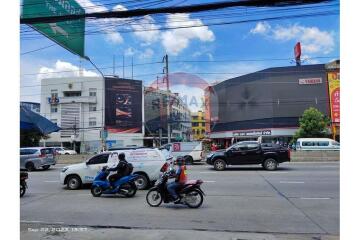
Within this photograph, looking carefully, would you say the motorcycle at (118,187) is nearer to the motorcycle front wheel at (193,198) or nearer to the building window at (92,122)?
the motorcycle front wheel at (193,198)

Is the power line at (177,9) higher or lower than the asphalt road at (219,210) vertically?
higher

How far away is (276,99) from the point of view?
5775 centimetres

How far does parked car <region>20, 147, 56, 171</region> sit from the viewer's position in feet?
78.2

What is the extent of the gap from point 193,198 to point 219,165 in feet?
35.3

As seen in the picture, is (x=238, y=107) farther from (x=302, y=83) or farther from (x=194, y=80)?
(x=194, y=80)

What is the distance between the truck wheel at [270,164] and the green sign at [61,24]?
46.4 feet

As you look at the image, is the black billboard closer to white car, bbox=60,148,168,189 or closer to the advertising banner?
the advertising banner

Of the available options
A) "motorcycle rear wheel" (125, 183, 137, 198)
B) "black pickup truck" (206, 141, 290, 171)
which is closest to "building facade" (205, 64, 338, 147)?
"black pickup truck" (206, 141, 290, 171)

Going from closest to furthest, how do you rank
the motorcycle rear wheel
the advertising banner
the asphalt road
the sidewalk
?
1. the sidewalk
2. the asphalt road
3. the motorcycle rear wheel
4. the advertising banner

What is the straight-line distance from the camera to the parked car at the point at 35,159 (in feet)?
78.2

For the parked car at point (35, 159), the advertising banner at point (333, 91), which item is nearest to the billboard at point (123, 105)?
the advertising banner at point (333, 91)

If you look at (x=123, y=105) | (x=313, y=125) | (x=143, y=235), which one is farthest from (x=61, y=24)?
(x=123, y=105)

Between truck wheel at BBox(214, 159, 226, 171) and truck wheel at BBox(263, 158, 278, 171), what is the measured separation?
7.54 feet

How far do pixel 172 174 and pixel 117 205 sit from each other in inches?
74.6
